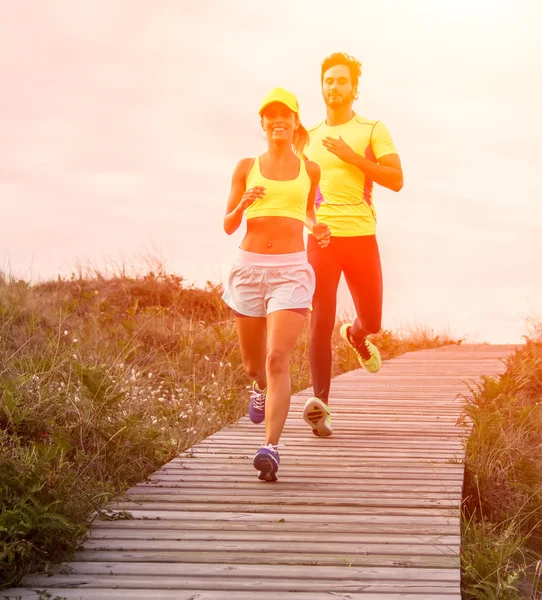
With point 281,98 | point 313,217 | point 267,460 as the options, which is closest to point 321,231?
point 313,217

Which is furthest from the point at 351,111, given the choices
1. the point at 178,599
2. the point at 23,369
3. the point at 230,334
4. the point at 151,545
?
the point at 230,334

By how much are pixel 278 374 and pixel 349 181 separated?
2009 millimetres

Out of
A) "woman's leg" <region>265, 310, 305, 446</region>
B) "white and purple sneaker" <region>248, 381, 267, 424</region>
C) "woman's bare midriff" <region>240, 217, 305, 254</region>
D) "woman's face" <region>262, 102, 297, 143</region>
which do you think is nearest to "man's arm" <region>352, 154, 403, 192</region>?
"woman's face" <region>262, 102, 297, 143</region>

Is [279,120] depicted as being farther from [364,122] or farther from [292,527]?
[292,527]

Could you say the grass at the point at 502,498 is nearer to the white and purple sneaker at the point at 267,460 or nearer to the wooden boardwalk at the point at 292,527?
the wooden boardwalk at the point at 292,527

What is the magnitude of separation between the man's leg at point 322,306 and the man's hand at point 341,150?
628 mm

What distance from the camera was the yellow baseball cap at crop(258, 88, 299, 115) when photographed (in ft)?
17.6

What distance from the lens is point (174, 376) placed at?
32.7 ft

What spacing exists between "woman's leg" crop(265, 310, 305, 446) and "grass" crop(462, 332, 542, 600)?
3.93ft

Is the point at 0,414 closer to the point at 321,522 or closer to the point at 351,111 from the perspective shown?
the point at 321,522

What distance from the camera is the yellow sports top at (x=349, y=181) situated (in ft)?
21.4

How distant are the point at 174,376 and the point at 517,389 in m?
3.87

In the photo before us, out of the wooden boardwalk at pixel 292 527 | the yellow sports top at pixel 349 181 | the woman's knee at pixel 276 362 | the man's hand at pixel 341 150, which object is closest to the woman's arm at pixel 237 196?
the woman's knee at pixel 276 362

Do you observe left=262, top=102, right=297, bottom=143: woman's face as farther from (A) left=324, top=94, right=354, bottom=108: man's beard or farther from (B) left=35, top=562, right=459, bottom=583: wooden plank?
(B) left=35, top=562, right=459, bottom=583: wooden plank
